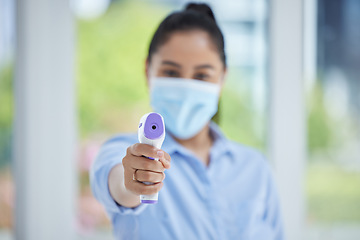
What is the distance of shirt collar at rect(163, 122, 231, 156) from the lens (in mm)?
699

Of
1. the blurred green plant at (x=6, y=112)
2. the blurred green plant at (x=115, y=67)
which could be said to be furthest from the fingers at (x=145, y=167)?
the blurred green plant at (x=6, y=112)

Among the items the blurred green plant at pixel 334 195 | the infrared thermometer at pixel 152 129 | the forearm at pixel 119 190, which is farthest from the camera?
the blurred green plant at pixel 334 195

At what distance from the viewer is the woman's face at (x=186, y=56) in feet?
2.11

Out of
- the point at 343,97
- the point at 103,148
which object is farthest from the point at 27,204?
the point at 343,97

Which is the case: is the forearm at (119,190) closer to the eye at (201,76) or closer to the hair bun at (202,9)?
the eye at (201,76)

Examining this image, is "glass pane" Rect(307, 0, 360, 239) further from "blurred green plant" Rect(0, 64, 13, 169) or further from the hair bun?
"blurred green plant" Rect(0, 64, 13, 169)

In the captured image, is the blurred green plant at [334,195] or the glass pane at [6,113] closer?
the glass pane at [6,113]

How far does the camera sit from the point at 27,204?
103cm

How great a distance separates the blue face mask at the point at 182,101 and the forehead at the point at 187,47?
4cm

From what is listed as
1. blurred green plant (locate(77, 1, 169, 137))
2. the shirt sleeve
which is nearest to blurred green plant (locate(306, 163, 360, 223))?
blurred green plant (locate(77, 1, 169, 137))

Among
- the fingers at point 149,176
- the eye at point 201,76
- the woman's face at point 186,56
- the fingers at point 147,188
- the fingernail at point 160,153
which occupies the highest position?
the woman's face at point 186,56

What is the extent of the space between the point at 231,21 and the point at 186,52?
0.52 m

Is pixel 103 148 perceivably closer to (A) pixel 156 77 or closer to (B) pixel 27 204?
(A) pixel 156 77

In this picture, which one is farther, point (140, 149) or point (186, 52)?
point (186, 52)
